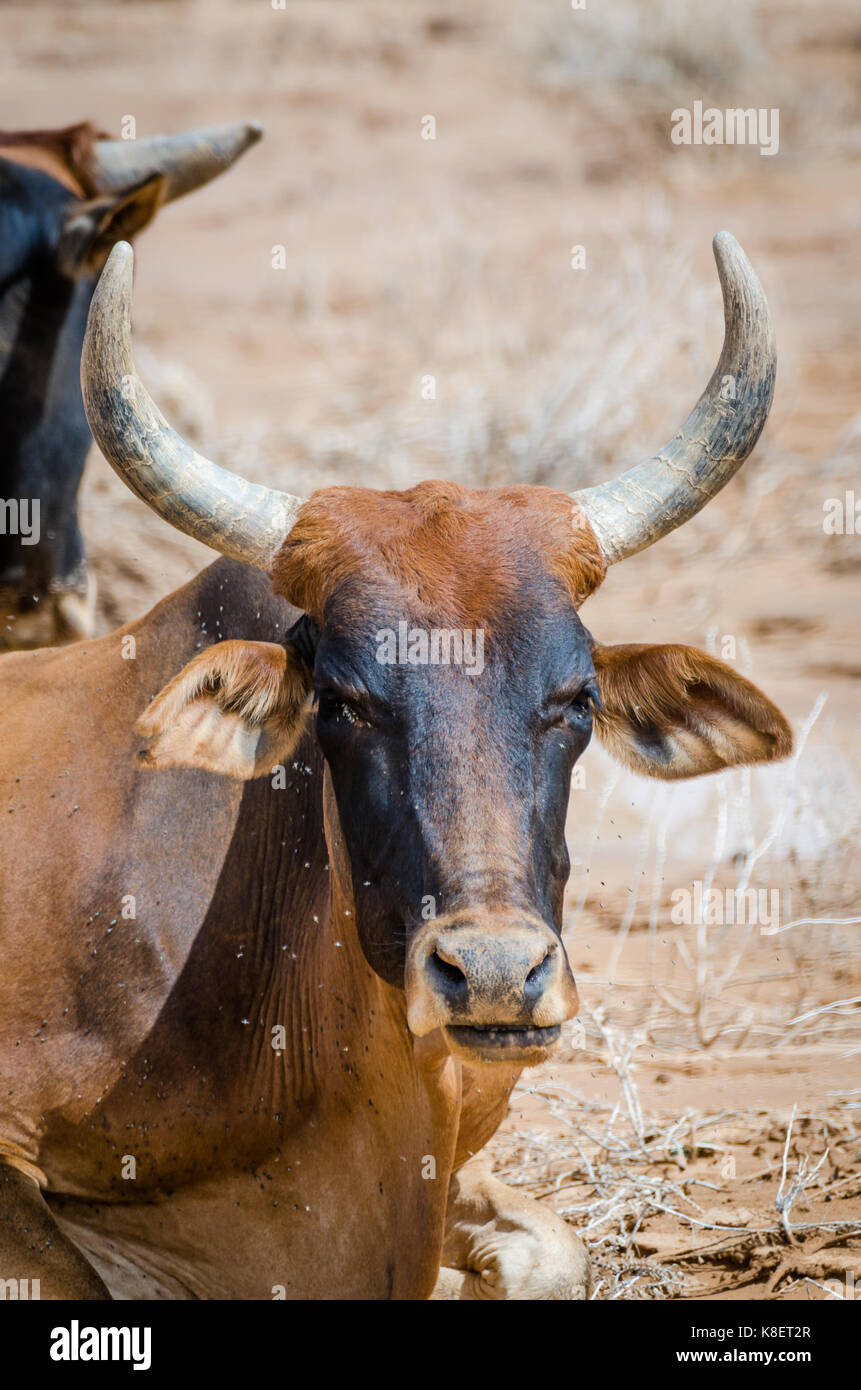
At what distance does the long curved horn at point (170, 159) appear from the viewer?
26.0 feet

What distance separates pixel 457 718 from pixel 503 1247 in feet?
7.49

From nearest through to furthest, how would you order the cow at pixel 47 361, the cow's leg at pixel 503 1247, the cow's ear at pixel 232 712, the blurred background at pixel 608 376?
the cow's ear at pixel 232 712
the cow's leg at pixel 503 1247
the blurred background at pixel 608 376
the cow at pixel 47 361

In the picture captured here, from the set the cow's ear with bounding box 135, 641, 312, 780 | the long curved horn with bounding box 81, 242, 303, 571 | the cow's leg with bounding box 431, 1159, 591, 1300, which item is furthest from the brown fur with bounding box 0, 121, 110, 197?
the cow's leg with bounding box 431, 1159, 591, 1300

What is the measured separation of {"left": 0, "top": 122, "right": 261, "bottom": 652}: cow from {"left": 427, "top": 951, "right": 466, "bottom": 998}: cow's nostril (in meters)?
4.39

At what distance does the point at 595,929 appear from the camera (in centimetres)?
770

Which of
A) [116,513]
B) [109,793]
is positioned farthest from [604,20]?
[109,793]

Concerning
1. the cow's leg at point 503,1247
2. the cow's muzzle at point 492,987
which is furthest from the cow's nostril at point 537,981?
the cow's leg at point 503,1247

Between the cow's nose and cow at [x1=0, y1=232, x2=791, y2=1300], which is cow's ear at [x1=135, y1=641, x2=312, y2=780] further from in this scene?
the cow's nose

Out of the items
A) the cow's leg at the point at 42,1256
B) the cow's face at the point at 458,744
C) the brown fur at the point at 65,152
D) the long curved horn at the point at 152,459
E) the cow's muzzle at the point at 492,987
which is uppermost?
the brown fur at the point at 65,152

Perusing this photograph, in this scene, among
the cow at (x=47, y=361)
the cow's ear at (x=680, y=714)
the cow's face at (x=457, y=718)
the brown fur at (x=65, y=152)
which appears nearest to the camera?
the cow's face at (x=457, y=718)

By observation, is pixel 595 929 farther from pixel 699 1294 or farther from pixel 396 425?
pixel 396 425

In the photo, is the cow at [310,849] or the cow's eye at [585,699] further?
the cow's eye at [585,699]

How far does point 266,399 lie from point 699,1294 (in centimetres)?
926

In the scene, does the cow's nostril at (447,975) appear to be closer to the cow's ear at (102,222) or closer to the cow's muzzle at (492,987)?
the cow's muzzle at (492,987)
